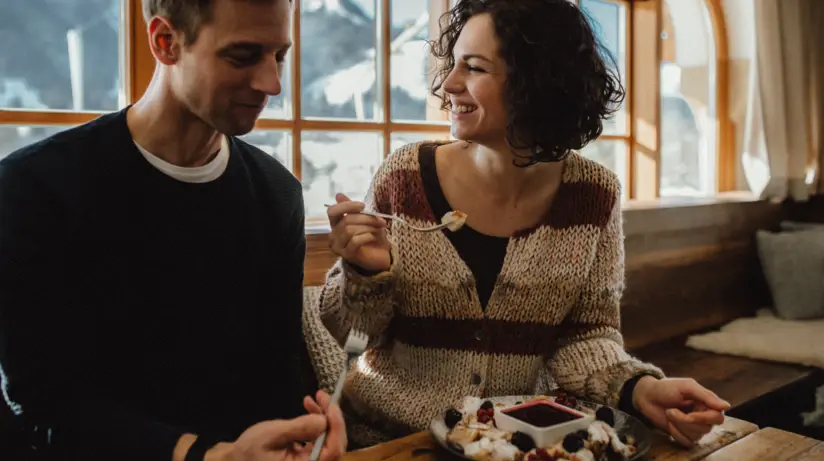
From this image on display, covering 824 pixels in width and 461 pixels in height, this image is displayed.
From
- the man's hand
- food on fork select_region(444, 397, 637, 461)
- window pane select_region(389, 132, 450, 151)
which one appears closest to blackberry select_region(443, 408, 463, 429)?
food on fork select_region(444, 397, 637, 461)

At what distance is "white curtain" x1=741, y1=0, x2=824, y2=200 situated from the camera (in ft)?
12.0

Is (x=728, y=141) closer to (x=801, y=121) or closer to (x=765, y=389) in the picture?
(x=801, y=121)

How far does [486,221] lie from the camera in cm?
154

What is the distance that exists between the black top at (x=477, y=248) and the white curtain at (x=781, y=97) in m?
2.69

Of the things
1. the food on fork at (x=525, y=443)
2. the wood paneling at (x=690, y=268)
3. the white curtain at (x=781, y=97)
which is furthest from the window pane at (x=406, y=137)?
the white curtain at (x=781, y=97)

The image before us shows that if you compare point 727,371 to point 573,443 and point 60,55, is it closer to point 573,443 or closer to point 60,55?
point 573,443

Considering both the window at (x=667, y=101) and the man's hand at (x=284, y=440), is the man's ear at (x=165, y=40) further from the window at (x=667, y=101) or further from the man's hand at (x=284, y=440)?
the window at (x=667, y=101)

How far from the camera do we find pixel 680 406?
1.25 meters

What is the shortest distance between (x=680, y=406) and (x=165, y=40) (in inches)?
38.1

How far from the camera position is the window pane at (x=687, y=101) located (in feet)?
12.7

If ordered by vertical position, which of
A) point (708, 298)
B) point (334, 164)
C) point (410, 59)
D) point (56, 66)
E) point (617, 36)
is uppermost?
point (617, 36)

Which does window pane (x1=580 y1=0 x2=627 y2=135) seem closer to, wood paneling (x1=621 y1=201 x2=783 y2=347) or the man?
wood paneling (x1=621 y1=201 x2=783 y2=347)

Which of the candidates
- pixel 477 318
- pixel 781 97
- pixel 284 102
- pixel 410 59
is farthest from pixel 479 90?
pixel 781 97

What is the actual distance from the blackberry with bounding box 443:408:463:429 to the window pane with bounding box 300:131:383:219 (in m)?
1.34
